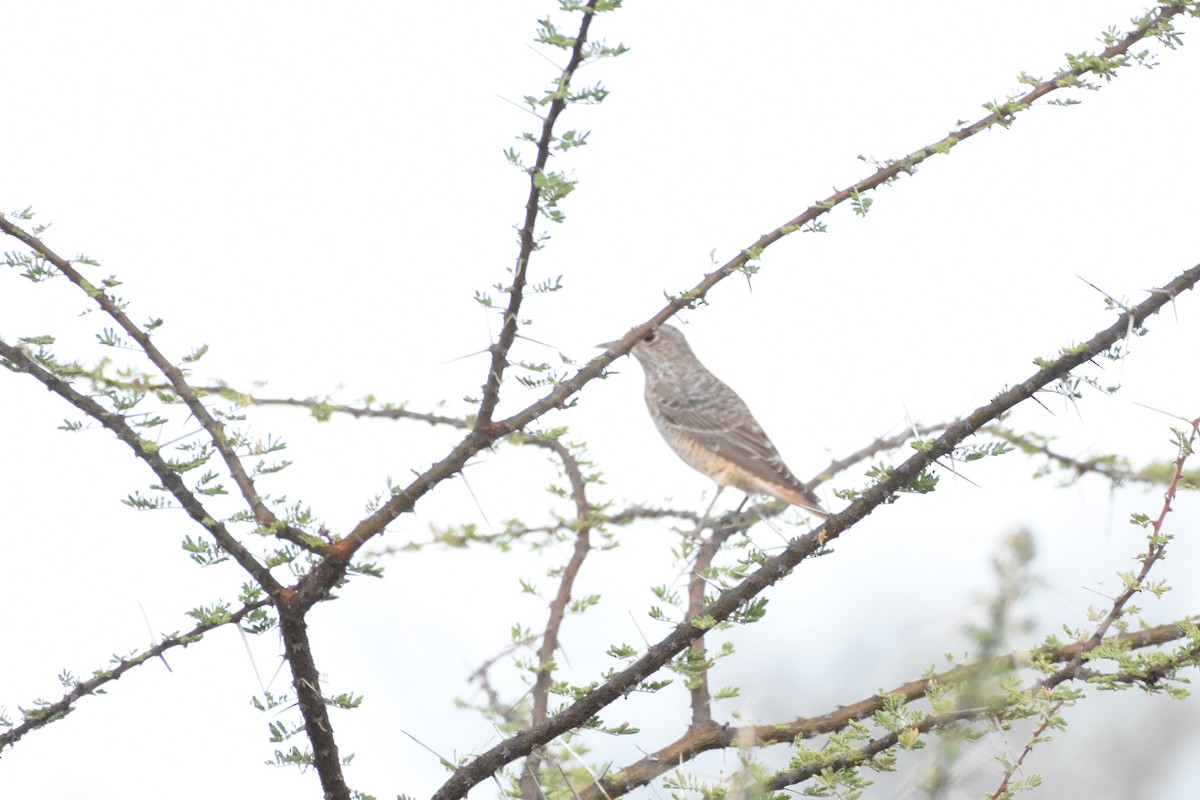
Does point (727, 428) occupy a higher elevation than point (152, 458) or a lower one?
higher

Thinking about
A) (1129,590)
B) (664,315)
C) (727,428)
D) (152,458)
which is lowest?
Result: (1129,590)

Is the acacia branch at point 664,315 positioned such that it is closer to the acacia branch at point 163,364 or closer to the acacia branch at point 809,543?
the acacia branch at point 163,364

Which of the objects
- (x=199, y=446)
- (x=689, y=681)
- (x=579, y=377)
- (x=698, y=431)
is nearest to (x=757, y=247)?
(x=579, y=377)

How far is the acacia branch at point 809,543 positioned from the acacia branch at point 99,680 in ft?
2.18

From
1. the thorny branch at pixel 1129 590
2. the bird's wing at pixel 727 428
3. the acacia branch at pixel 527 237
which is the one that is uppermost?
the bird's wing at pixel 727 428

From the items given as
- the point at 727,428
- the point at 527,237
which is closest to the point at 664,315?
the point at 527,237

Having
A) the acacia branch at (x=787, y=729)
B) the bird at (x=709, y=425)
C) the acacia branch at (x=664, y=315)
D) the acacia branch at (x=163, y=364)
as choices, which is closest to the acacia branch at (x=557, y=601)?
the acacia branch at (x=787, y=729)

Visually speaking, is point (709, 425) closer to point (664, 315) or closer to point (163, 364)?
point (664, 315)

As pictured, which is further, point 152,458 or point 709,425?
point 709,425

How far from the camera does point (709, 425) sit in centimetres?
781

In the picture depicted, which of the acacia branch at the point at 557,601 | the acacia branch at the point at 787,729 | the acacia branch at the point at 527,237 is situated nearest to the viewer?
the acacia branch at the point at 527,237

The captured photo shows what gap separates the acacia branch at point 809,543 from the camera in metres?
2.56

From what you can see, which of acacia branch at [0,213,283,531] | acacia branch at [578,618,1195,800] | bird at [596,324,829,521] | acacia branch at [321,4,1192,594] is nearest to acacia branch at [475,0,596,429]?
acacia branch at [321,4,1192,594]

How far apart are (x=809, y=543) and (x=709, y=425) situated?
5239 millimetres
